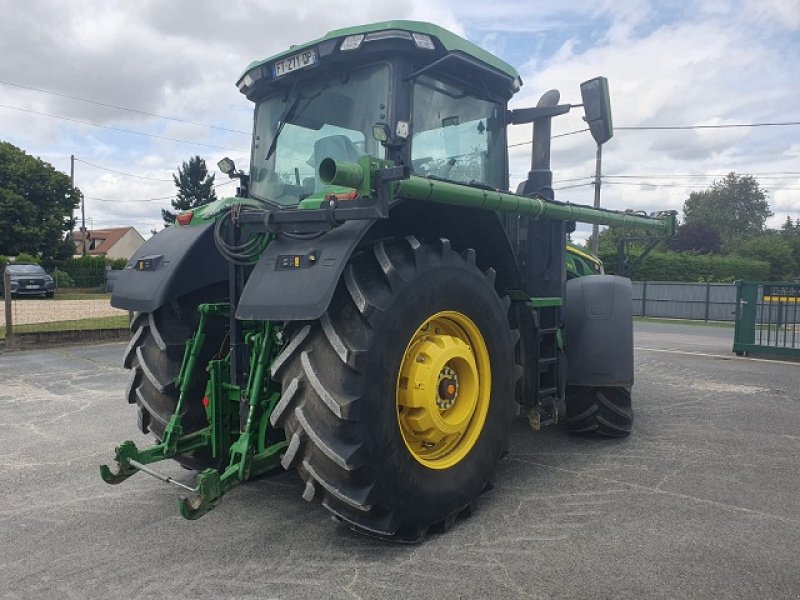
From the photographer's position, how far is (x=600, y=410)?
A: 16.2 ft

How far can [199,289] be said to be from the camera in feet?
12.8

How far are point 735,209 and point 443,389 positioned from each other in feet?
236

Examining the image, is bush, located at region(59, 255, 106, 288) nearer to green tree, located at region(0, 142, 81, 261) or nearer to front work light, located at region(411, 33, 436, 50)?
green tree, located at region(0, 142, 81, 261)

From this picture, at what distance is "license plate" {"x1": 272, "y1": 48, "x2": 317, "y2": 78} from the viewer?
3.62 metres

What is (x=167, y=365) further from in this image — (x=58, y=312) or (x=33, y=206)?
(x=33, y=206)

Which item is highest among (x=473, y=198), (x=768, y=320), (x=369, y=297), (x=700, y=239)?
(x=700, y=239)

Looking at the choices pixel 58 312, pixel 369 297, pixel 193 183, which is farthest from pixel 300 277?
pixel 193 183

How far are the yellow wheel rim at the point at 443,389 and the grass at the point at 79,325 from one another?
1011 centimetres

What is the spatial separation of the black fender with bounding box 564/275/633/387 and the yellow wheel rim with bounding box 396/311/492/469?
1.52 metres

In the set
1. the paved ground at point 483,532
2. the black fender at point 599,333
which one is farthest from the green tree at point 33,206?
the black fender at point 599,333

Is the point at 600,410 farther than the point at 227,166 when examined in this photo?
Yes

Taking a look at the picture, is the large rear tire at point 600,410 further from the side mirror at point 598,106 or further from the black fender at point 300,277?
the black fender at point 300,277

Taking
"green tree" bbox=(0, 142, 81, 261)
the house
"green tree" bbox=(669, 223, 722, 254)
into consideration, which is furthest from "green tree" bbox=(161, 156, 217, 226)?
"green tree" bbox=(669, 223, 722, 254)

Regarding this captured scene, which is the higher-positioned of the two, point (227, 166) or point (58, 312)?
point (227, 166)
